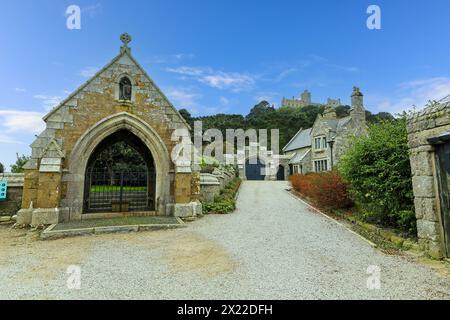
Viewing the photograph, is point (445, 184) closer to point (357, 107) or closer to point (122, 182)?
point (122, 182)

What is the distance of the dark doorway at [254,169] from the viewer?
36862mm

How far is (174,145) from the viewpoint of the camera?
1038cm

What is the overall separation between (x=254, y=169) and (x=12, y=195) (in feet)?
98.8

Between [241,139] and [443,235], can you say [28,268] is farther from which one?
[241,139]

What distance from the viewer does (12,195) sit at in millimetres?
10070

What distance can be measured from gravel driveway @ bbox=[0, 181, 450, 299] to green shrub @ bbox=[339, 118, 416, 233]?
1.24m

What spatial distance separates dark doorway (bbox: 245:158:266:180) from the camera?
3686 centimetres

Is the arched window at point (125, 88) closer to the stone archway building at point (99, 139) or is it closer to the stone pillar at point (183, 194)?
the stone archway building at point (99, 139)

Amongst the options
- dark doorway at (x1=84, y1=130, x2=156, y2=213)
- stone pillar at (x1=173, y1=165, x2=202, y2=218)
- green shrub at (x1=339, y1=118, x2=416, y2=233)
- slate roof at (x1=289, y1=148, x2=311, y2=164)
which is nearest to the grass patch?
stone pillar at (x1=173, y1=165, x2=202, y2=218)

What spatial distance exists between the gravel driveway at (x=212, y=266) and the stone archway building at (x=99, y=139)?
159 cm

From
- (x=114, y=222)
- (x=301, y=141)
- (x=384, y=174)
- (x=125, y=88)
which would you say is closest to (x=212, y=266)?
(x=114, y=222)

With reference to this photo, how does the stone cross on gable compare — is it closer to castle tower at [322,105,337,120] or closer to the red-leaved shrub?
the red-leaved shrub
